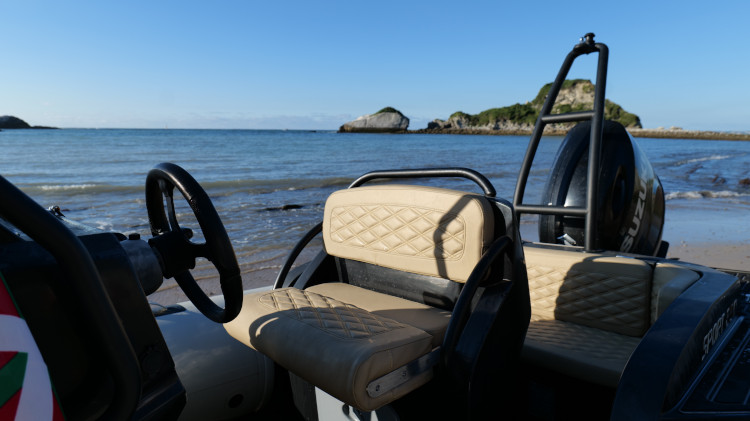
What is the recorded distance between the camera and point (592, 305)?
2432mm

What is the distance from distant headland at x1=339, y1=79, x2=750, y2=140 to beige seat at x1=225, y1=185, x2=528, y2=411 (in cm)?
8902

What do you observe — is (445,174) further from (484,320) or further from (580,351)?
(580,351)

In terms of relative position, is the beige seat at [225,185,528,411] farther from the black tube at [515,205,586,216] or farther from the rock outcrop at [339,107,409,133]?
the rock outcrop at [339,107,409,133]

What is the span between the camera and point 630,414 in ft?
4.17

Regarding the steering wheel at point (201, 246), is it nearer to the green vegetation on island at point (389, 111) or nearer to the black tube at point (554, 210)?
the black tube at point (554, 210)

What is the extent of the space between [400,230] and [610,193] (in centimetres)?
130

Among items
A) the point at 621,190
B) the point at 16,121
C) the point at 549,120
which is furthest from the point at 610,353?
the point at 16,121

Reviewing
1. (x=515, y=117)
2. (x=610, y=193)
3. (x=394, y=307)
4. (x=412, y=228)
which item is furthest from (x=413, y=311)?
(x=515, y=117)

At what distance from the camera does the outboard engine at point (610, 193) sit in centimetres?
268

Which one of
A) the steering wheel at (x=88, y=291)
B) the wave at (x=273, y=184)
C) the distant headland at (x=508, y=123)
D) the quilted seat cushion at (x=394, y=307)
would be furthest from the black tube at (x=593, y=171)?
the distant headland at (x=508, y=123)

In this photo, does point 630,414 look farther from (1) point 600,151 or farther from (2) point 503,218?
(1) point 600,151

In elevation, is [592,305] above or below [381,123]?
below

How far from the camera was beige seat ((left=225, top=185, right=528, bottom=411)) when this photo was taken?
150 cm

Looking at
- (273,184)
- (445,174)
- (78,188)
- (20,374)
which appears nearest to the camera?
(20,374)
